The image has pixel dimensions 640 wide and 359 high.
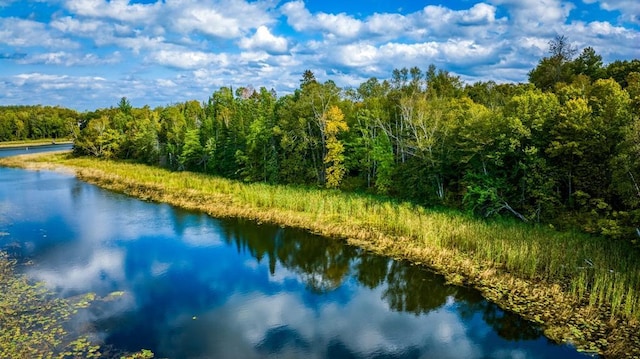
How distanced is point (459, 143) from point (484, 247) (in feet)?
34.2

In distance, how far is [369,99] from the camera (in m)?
43.9

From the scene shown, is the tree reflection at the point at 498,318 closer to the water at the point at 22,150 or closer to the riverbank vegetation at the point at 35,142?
the water at the point at 22,150

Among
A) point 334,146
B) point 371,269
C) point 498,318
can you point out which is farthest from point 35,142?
point 498,318

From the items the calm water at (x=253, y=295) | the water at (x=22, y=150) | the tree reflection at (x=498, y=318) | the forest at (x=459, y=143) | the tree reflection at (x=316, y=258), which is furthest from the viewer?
the water at (x=22, y=150)

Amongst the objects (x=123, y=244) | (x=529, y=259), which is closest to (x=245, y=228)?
(x=123, y=244)

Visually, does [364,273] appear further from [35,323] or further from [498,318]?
[35,323]

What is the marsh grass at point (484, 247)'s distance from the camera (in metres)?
17.6

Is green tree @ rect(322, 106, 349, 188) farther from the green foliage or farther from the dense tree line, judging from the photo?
the dense tree line

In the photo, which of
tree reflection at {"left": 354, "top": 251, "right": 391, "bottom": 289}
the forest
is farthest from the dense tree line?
tree reflection at {"left": 354, "top": 251, "right": 391, "bottom": 289}

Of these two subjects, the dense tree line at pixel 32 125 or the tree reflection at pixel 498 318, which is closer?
the tree reflection at pixel 498 318

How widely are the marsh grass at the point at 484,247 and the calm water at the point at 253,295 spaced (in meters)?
1.37

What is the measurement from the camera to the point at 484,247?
23.0 metres

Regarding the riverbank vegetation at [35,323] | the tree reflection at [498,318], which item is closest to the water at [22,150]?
the riverbank vegetation at [35,323]

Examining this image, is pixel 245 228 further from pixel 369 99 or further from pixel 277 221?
pixel 369 99
